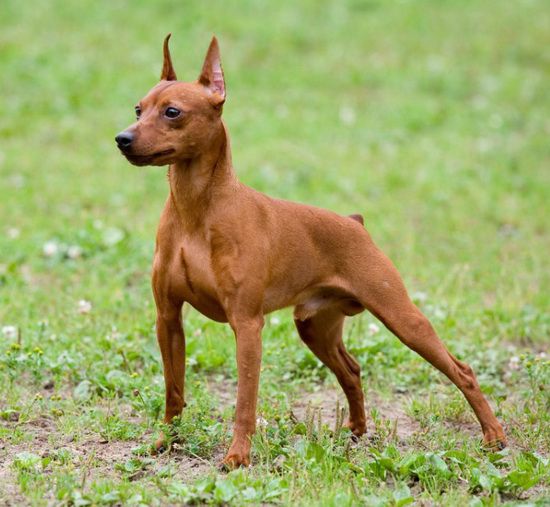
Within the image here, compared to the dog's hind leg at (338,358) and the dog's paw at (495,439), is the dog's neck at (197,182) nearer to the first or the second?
the dog's hind leg at (338,358)

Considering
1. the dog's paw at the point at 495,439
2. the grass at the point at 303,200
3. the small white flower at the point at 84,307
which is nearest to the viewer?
the grass at the point at 303,200

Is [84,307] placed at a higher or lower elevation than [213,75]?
lower

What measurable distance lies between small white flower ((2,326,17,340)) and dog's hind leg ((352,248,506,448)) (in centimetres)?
241

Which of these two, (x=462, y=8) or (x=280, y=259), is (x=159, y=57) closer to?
(x=462, y=8)

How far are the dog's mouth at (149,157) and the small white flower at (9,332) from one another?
2.28 metres

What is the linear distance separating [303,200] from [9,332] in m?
4.02

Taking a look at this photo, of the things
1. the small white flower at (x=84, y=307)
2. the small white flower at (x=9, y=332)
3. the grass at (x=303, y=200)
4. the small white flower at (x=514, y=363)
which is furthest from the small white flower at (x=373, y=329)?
the small white flower at (x=9, y=332)

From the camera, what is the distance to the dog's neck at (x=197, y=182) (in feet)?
15.1

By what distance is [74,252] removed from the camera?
26.4 ft

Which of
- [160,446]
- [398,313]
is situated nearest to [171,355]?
[160,446]

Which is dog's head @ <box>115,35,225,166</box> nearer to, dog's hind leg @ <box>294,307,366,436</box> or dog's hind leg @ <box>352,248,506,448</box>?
dog's hind leg @ <box>352,248,506,448</box>

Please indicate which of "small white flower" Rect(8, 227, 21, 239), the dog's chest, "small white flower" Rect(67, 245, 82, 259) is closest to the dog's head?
the dog's chest

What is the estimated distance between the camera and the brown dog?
448cm

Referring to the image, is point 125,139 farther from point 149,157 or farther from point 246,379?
point 246,379
